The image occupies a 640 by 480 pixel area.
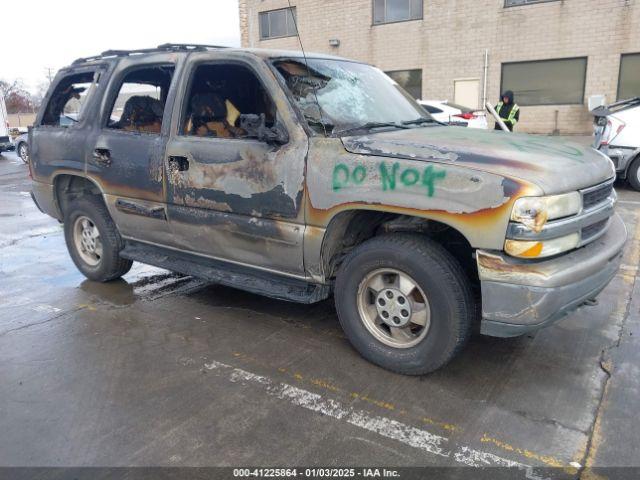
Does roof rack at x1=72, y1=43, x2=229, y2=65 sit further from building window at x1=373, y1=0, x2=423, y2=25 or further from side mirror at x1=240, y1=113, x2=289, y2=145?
building window at x1=373, y1=0, x2=423, y2=25

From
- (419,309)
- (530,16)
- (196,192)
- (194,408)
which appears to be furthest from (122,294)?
(530,16)

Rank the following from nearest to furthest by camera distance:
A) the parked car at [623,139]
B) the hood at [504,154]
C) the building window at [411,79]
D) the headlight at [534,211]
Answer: the headlight at [534,211], the hood at [504,154], the parked car at [623,139], the building window at [411,79]

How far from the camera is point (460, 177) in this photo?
9.62 ft

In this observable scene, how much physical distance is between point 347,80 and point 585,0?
56.6 ft

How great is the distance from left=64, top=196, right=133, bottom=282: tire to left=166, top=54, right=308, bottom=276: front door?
3.41 feet

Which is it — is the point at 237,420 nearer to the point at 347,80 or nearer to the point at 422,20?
the point at 347,80

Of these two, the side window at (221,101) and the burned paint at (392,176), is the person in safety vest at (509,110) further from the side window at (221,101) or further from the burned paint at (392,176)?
the burned paint at (392,176)

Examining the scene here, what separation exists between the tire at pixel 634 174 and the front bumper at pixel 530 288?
7579 millimetres

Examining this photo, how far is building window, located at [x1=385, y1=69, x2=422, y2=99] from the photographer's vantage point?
71.1 ft

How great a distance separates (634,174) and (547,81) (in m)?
10.8

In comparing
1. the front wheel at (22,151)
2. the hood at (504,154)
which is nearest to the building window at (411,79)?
the front wheel at (22,151)

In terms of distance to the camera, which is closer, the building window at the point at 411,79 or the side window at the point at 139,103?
the side window at the point at 139,103

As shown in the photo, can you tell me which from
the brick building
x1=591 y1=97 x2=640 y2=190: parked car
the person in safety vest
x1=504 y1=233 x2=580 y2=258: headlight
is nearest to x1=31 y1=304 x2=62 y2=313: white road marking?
x1=504 y1=233 x2=580 y2=258: headlight

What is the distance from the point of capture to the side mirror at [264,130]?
3.56 metres
